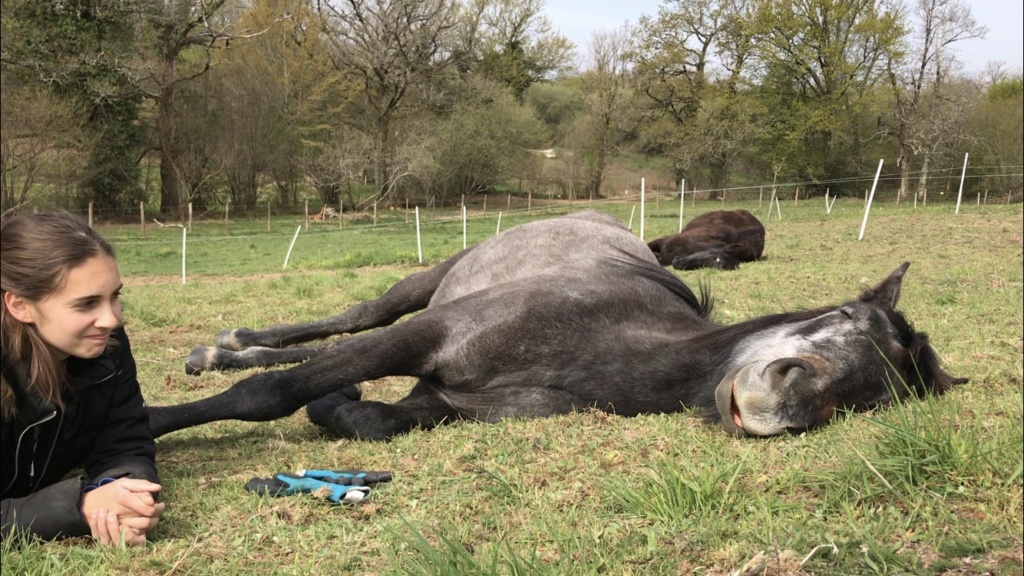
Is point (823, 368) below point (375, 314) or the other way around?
the other way around

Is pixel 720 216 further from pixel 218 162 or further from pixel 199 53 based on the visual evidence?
pixel 218 162

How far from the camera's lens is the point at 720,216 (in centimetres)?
1278

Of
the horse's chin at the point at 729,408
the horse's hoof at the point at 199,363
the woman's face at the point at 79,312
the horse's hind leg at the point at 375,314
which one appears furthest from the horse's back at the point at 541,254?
the woman's face at the point at 79,312

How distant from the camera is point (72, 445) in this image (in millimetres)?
2508

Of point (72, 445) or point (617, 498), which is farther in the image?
point (72, 445)

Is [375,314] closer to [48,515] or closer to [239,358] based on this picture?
[239,358]

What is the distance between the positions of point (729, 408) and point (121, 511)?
224 cm

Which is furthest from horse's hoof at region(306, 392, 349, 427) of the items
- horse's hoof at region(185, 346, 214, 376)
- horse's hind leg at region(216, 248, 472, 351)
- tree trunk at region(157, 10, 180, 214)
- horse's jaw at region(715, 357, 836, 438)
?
tree trunk at region(157, 10, 180, 214)

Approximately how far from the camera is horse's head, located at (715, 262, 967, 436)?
2715 millimetres

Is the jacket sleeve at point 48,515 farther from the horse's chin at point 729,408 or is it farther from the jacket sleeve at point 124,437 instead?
the horse's chin at point 729,408

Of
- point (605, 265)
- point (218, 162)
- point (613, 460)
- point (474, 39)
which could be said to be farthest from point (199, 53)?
point (613, 460)

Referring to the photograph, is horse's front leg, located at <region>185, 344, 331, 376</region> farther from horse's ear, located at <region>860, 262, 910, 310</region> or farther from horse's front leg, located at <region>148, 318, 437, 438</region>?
horse's ear, located at <region>860, 262, 910, 310</region>

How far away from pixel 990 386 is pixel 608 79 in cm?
1840

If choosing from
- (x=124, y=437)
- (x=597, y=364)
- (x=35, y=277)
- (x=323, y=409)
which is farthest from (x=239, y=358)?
(x=35, y=277)
